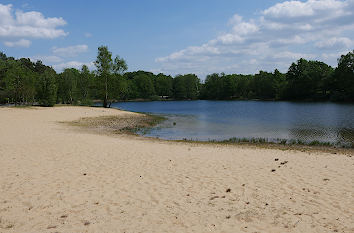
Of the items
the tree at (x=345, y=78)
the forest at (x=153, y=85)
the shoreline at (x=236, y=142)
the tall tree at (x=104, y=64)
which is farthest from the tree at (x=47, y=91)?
the tree at (x=345, y=78)

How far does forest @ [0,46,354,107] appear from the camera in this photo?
5322 cm

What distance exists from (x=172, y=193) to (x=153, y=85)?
153623 mm

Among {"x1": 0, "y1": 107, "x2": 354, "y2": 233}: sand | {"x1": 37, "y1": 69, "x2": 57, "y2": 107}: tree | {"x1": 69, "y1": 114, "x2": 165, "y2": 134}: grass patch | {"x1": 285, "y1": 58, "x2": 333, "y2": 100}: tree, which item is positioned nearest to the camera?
{"x1": 0, "y1": 107, "x2": 354, "y2": 233}: sand

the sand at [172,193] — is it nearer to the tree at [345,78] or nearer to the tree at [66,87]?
the tree at [66,87]

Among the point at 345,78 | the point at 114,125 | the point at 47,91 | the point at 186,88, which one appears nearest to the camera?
the point at 114,125

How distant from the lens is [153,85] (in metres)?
160

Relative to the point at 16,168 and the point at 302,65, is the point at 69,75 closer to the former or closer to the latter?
the point at 16,168

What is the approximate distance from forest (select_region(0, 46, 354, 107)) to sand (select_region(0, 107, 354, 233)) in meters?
45.1

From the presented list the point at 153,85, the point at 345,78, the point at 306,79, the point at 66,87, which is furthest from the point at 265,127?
the point at 153,85

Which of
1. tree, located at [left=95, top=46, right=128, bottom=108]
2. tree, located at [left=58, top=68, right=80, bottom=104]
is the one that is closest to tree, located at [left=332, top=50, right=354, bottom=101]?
tree, located at [left=95, top=46, right=128, bottom=108]

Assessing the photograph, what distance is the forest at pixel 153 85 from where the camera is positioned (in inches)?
2095

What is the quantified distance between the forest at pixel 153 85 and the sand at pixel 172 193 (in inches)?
1777

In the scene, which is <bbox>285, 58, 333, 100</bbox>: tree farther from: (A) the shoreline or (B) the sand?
(B) the sand

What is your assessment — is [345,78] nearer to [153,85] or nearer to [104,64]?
[104,64]
